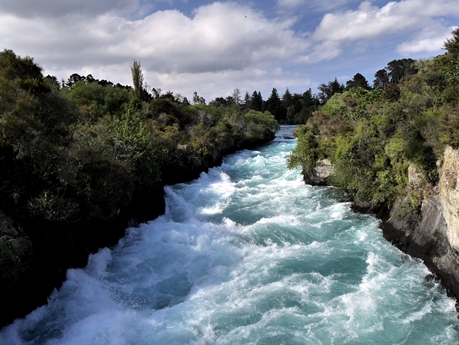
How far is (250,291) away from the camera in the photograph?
11875 millimetres

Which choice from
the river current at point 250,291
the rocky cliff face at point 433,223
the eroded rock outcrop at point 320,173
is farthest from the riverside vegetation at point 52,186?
the rocky cliff face at point 433,223

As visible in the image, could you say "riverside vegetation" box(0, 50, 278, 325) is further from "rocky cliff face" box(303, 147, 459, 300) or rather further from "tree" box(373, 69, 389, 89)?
"tree" box(373, 69, 389, 89)

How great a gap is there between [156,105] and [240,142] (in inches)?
643

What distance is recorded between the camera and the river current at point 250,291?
9703 mm

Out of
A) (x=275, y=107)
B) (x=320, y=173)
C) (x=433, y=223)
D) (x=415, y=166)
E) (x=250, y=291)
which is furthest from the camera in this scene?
(x=275, y=107)

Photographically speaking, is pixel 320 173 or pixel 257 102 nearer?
pixel 320 173

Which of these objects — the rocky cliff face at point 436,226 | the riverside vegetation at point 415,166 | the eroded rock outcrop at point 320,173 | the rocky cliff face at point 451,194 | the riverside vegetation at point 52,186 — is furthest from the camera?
the eroded rock outcrop at point 320,173

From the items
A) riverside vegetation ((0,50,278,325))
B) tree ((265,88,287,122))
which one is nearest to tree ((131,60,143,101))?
riverside vegetation ((0,50,278,325))

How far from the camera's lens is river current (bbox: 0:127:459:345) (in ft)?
31.8

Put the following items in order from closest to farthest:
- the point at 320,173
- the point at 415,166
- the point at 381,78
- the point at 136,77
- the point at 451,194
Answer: the point at 451,194 < the point at 415,166 < the point at 320,173 < the point at 136,77 < the point at 381,78

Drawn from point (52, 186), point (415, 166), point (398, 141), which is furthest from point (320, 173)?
point (52, 186)

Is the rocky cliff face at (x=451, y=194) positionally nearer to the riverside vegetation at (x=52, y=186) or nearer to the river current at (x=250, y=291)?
the river current at (x=250, y=291)

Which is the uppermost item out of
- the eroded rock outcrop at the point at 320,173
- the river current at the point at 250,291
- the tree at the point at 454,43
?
the tree at the point at 454,43

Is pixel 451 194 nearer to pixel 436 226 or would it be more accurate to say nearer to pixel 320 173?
pixel 436 226
